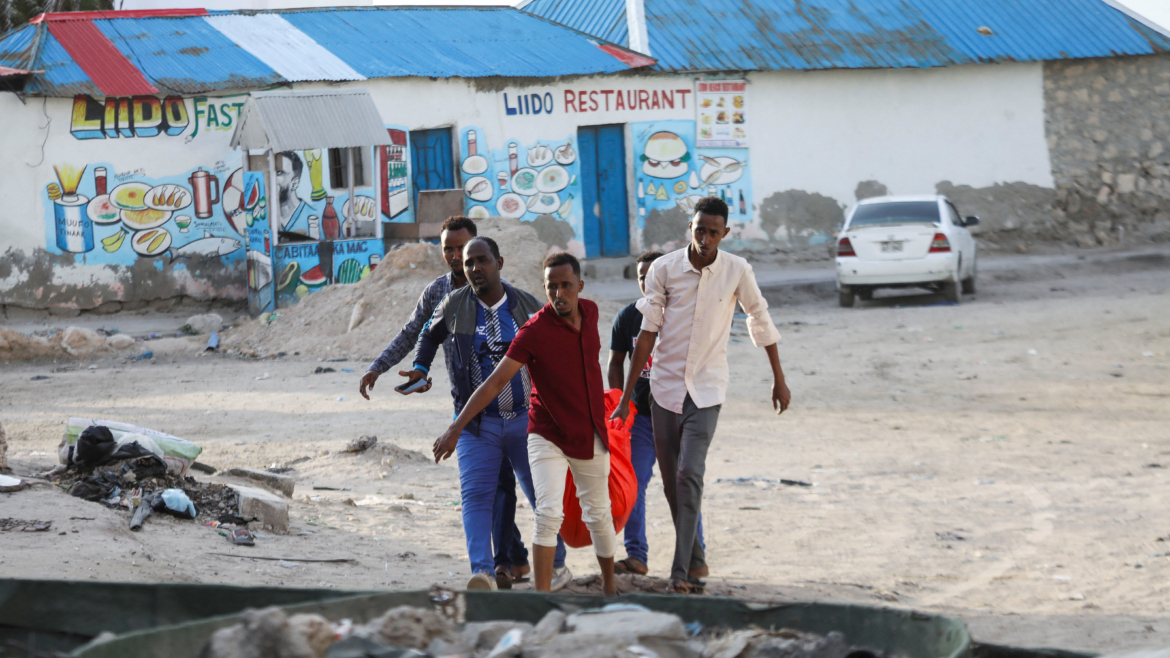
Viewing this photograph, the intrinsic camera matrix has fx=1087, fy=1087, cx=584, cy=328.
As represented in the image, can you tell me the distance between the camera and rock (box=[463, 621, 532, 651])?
303 centimetres

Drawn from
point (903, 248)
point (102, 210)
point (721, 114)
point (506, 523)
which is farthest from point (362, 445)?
point (721, 114)

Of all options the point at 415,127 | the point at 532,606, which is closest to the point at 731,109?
the point at 415,127

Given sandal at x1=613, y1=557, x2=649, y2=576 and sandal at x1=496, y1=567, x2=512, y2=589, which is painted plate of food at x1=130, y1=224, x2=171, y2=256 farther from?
sandal at x1=613, y1=557, x2=649, y2=576

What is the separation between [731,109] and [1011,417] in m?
12.2

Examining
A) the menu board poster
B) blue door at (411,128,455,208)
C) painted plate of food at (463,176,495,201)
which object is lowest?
painted plate of food at (463,176,495,201)

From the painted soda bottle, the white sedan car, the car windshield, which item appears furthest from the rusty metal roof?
the white sedan car

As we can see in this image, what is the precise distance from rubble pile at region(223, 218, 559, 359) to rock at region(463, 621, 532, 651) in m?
9.71

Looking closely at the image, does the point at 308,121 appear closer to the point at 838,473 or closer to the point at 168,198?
the point at 168,198

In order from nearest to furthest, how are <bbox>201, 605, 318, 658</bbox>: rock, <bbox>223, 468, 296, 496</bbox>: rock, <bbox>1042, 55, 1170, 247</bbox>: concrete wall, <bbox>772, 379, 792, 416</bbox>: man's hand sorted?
<bbox>201, 605, 318, 658</bbox>: rock → <bbox>772, 379, 792, 416</bbox>: man's hand → <bbox>223, 468, 296, 496</bbox>: rock → <bbox>1042, 55, 1170, 247</bbox>: concrete wall

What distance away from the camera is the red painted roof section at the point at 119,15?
16372 mm

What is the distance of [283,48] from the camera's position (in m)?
17.4

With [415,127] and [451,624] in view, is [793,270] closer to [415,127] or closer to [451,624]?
[415,127]

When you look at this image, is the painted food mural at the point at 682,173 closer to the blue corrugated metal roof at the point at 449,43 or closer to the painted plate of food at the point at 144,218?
the blue corrugated metal roof at the point at 449,43

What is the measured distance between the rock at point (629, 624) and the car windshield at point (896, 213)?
12811mm
